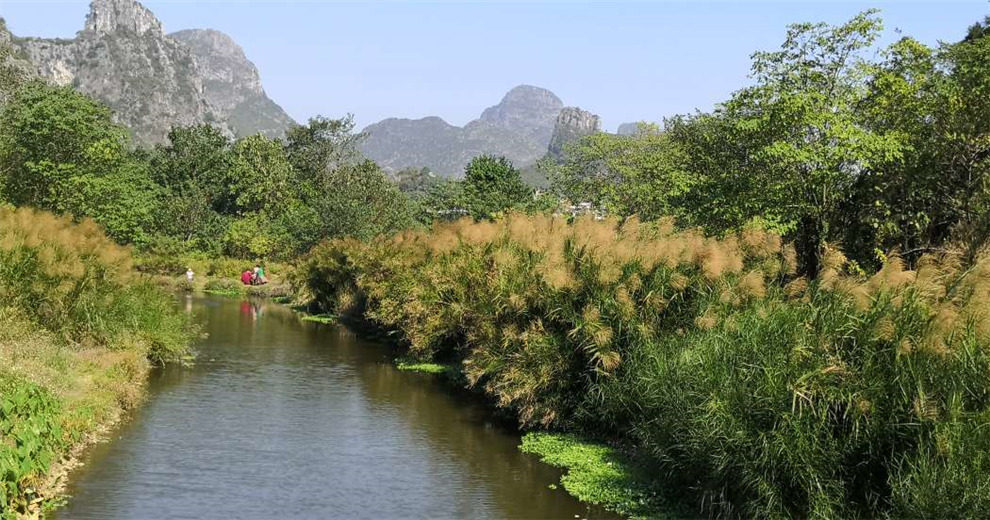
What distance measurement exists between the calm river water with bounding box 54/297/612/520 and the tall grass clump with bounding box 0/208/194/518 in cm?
84

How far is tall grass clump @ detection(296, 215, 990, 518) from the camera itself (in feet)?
41.0

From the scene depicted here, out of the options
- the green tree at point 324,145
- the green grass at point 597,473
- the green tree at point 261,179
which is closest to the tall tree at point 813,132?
the green grass at point 597,473

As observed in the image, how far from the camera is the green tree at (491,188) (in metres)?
65.8

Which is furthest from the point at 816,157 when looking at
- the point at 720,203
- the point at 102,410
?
the point at 102,410

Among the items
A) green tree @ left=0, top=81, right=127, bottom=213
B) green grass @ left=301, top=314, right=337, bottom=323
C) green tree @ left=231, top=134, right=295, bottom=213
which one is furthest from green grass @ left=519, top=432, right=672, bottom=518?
green tree @ left=231, top=134, right=295, bottom=213

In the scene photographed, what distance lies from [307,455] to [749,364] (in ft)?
32.8

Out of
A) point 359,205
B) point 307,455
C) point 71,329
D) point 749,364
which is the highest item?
point 359,205

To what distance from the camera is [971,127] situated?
79.6 ft

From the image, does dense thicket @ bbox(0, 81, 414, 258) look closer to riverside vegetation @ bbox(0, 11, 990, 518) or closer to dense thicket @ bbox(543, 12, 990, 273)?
riverside vegetation @ bbox(0, 11, 990, 518)

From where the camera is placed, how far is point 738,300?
1850 cm

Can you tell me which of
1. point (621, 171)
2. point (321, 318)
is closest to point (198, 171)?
point (321, 318)

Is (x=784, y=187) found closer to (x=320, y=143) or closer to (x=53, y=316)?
(x=53, y=316)

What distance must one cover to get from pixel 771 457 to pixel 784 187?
14.9m

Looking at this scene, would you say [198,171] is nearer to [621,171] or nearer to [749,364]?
[621,171]
